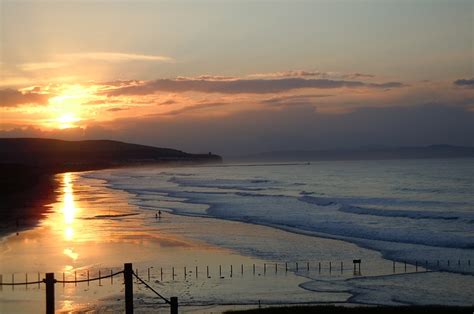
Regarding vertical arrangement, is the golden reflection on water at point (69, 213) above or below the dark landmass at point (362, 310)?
below

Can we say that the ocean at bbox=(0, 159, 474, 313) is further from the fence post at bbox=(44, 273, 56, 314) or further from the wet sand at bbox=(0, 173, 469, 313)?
the fence post at bbox=(44, 273, 56, 314)

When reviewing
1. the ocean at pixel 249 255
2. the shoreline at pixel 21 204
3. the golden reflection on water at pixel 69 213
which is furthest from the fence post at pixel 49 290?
the shoreline at pixel 21 204

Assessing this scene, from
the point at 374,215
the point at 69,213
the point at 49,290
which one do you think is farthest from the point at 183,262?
the point at 69,213

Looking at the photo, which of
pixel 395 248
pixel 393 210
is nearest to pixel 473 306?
pixel 395 248

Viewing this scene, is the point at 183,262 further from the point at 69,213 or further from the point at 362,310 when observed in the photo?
the point at 69,213

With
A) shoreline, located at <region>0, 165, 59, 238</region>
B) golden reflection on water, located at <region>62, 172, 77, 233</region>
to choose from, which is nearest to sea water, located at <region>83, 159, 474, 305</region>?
golden reflection on water, located at <region>62, 172, 77, 233</region>

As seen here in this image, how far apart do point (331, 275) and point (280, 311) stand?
7.84 m

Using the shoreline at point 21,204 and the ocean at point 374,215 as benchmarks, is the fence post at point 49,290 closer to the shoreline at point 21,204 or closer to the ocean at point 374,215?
the ocean at point 374,215

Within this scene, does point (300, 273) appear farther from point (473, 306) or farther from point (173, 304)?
point (173, 304)

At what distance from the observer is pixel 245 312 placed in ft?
71.9

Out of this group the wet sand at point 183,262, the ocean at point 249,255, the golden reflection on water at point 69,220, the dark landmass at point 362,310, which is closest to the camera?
the dark landmass at point 362,310

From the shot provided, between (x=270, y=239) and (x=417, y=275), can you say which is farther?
(x=270, y=239)

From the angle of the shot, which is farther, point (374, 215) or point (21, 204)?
point (21, 204)

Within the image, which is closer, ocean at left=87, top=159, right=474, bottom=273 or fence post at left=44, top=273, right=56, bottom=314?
fence post at left=44, top=273, right=56, bottom=314
